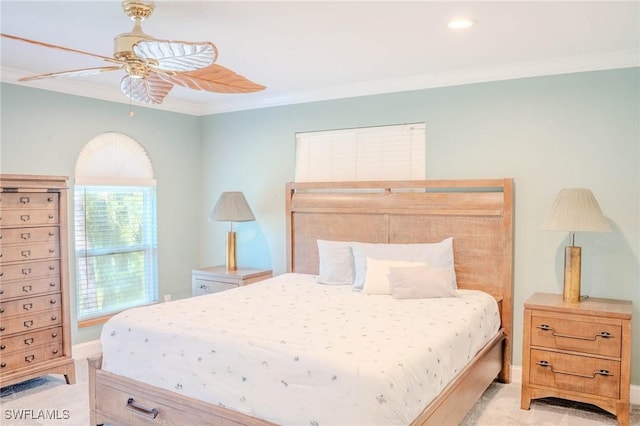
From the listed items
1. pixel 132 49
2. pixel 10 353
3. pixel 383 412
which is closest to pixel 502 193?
pixel 383 412

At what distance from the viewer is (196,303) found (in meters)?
3.38

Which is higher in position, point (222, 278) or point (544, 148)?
point (544, 148)

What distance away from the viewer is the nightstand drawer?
124 inches

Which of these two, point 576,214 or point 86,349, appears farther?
point 86,349

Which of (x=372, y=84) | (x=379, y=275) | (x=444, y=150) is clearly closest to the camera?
(x=379, y=275)

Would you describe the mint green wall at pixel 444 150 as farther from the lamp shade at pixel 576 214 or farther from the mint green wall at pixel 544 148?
the lamp shade at pixel 576 214

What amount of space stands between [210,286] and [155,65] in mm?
2672

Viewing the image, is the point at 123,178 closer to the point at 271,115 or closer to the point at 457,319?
the point at 271,115

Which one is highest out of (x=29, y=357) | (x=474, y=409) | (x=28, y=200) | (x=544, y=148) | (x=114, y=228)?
(x=544, y=148)

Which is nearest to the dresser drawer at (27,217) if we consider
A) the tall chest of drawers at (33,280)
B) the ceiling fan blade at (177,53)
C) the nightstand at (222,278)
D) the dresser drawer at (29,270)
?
the tall chest of drawers at (33,280)

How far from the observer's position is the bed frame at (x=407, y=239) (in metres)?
2.64

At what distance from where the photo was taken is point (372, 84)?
4383 mm

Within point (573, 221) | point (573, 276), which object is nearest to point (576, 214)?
point (573, 221)

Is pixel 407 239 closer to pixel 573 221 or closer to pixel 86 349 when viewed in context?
pixel 573 221
